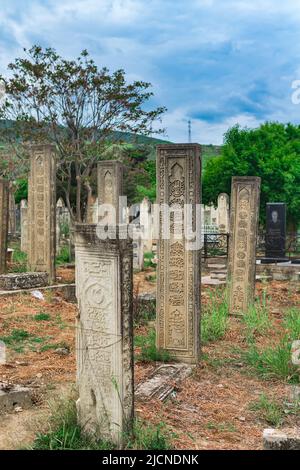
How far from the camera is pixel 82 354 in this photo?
379 centimetres

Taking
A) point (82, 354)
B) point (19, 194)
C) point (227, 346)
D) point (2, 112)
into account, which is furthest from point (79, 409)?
point (19, 194)

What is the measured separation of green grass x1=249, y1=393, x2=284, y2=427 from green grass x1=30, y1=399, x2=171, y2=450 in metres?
0.98

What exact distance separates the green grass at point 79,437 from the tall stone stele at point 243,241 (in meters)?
5.54

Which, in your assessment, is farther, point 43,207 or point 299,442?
point 43,207

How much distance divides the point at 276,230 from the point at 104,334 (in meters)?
14.1

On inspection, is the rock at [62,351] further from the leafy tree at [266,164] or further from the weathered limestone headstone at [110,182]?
the leafy tree at [266,164]

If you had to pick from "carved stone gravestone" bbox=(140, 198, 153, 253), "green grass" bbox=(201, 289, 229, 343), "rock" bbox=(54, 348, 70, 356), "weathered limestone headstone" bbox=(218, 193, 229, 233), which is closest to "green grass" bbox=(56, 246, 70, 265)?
"carved stone gravestone" bbox=(140, 198, 153, 253)

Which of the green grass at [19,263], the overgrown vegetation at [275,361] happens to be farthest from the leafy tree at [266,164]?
the overgrown vegetation at [275,361]

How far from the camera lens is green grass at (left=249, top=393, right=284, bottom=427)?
429 cm

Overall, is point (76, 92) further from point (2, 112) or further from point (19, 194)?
Answer: point (19, 194)

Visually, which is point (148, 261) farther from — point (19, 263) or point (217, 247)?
point (19, 263)

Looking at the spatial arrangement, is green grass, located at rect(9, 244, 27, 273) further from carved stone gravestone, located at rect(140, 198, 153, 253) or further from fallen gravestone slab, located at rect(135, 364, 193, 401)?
fallen gravestone slab, located at rect(135, 364, 193, 401)

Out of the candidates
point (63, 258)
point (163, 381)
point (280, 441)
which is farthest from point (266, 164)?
point (280, 441)
